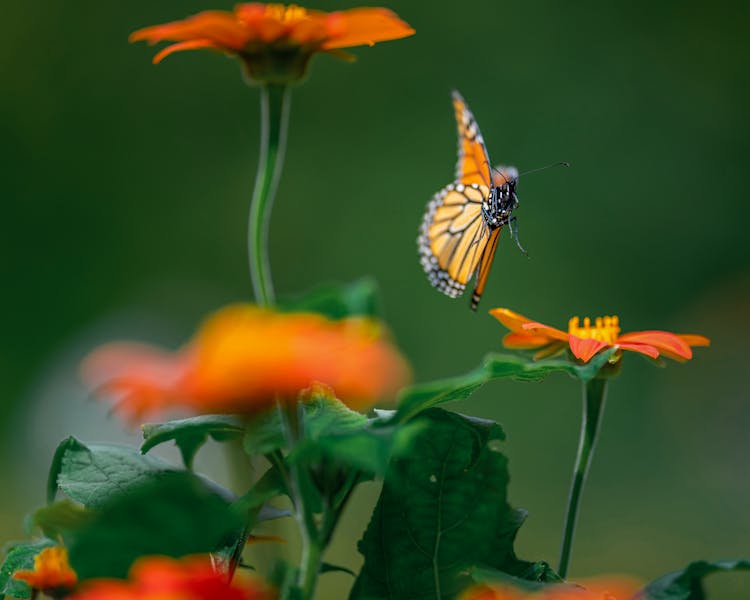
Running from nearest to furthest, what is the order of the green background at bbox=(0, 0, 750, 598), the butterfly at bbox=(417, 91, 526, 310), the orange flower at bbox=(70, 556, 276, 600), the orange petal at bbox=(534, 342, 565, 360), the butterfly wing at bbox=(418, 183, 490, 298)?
the orange flower at bbox=(70, 556, 276, 600) → the orange petal at bbox=(534, 342, 565, 360) → the butterfly at bbox=(417, 91, 526, 310) → the butterfly wing at bbox=(418, 183, 490, 298) → the green background at bbox=(0, 0, 750, 598)

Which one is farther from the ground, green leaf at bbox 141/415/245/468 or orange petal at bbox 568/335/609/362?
orange petal at bbox 568/335/609/362

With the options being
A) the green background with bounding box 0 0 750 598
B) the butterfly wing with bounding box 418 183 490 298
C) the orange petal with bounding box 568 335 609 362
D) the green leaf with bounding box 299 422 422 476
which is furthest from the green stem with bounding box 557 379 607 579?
the green background with bounding box 0 0 750 598

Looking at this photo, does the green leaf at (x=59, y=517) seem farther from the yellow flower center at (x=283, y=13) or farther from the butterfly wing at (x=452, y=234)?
the butterfly wing at (x=452, y=234)

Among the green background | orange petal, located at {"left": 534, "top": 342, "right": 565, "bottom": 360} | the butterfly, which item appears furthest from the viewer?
the green background

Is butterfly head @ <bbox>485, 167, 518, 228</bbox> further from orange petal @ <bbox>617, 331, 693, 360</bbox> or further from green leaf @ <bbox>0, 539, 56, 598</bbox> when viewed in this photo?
green leaf @ <bbox>0, 539, 56, 598</bbox>

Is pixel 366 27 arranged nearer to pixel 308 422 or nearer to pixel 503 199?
pixel 308 422

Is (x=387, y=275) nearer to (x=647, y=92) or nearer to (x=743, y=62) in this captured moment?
(x=647, y=92)

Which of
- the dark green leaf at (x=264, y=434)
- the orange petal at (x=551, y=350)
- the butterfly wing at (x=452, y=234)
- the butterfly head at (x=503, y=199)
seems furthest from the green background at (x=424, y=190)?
the dark green leaf at (x=264, y=434)

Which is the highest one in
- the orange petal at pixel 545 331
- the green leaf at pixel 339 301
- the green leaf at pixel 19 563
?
the green leaf at pixel 339 301
